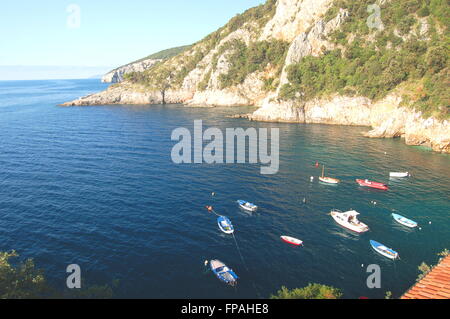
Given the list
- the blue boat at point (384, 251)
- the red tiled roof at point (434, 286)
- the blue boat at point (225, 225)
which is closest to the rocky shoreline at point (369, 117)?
the blue boat at point (384, 251)

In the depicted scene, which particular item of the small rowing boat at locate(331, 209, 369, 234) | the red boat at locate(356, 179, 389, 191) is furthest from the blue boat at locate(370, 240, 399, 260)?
the red boat at locate(356, 179, 389, 191)

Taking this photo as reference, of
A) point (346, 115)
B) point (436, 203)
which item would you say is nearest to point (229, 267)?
point (436, 203)

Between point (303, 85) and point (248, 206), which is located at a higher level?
point (303, 85)

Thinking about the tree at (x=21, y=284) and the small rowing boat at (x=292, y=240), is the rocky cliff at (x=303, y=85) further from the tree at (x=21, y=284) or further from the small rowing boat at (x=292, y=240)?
the tree at (x=21, y=284)

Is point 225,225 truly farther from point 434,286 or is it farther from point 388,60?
point 388,60

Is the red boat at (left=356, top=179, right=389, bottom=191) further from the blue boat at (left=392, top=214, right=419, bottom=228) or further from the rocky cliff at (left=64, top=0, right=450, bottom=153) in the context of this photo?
the rocky cliff at (left=64, top=0, right=450, bottom=153)

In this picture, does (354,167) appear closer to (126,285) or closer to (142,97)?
(126,285)

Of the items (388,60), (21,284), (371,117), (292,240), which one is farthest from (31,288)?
(388,60)
